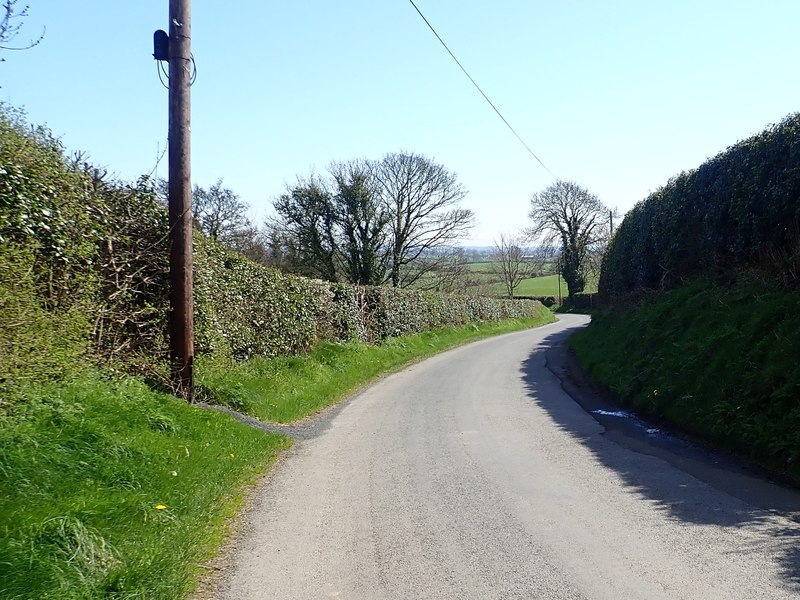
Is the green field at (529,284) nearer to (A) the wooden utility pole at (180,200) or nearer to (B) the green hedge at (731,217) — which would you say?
(B) the green hedge at (731,217)

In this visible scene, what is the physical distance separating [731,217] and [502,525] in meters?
11.0

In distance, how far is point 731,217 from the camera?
14.1 m

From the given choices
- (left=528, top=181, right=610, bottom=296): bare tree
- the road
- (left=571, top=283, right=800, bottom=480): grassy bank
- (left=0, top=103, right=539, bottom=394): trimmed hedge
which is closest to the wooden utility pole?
(left=0, top=103, right=539, bottom=394): trimmed hedge

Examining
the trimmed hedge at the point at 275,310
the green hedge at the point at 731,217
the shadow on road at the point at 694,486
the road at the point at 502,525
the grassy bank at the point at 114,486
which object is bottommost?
the shadow on road at the point at 694,486

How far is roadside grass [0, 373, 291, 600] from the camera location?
4184 millimetres

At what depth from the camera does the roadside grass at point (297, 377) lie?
36.8 ft

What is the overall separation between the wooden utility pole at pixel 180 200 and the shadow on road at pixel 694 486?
19.7 feet

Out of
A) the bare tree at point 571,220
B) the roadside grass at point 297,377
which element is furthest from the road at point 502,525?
the bare tree at point 571,220

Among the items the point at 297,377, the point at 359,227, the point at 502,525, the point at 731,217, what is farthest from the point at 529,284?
the point at 502,525

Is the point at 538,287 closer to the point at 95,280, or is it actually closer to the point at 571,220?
the point at 571,220

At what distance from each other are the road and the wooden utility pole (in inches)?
91.2

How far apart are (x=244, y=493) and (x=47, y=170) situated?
14.2 ft

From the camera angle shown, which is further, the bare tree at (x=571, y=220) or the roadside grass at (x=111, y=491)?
the bare tree at (x=571, y=220)

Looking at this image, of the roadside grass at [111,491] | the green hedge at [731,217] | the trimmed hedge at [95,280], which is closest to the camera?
the roadside grass at [111,491]
